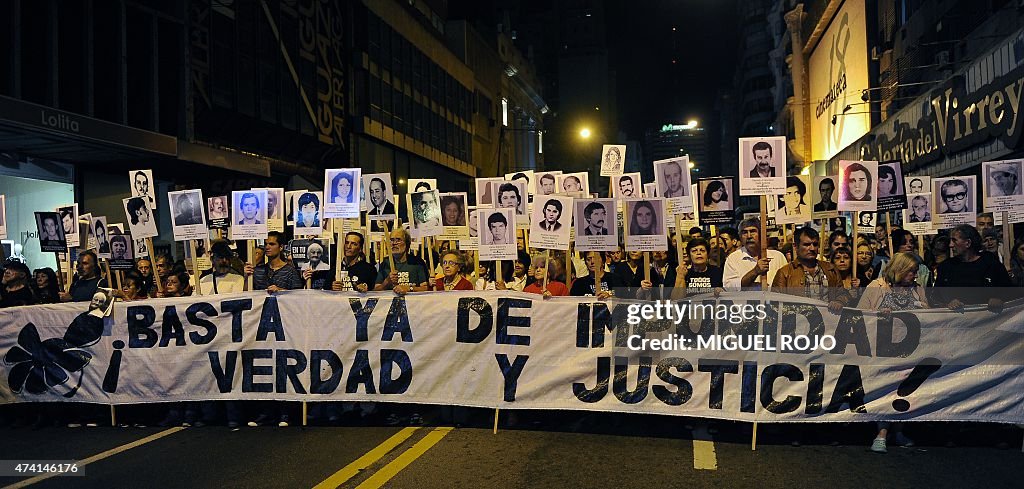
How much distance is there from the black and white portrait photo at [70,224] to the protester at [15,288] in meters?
2.41

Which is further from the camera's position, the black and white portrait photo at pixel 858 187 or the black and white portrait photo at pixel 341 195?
the black and white portrait photo at pixel 341 195

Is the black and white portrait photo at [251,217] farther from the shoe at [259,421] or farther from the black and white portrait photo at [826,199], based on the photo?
the black and white portrait photo at [826,199]

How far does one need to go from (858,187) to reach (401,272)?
5135mm

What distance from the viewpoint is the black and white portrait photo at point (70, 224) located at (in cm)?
→ 1220

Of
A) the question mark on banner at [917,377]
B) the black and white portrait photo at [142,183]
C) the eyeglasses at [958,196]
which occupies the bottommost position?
the question mark on banner at [917,377]

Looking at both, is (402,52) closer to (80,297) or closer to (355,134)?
(355,134)

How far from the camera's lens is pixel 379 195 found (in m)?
12.3

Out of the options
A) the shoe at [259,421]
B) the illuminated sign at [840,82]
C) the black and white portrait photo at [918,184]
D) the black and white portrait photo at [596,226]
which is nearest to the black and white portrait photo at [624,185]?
the black and white portrait photo at [918,184]

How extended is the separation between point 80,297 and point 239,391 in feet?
9.19

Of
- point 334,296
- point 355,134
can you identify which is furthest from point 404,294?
point 355,134

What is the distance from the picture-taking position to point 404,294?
841 cm

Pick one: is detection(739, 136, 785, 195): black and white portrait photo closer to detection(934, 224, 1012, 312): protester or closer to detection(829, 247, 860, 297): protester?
detection(829, 247, 860, 297): protester

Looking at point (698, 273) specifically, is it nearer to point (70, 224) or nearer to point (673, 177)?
point (673, 177)

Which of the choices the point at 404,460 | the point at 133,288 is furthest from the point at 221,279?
the point at 404,460
